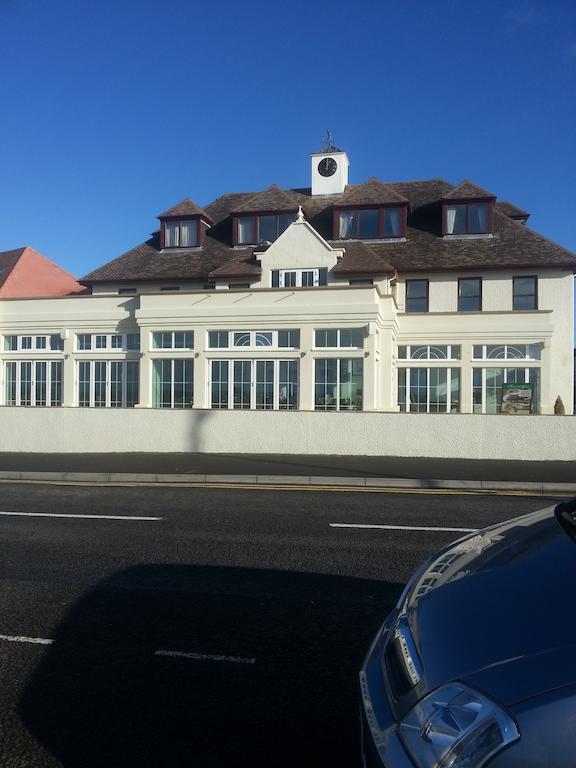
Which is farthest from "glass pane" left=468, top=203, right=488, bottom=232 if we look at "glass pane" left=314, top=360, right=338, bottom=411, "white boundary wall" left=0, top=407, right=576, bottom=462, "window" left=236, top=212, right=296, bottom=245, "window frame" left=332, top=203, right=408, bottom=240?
"white boundary wall" left=0, top=407, right=576, bottom=462

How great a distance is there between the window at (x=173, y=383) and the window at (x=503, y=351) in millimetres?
11627

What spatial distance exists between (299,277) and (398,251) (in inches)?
220

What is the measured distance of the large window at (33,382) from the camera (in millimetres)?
27297

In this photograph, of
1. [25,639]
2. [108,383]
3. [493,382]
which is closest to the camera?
[25,639]

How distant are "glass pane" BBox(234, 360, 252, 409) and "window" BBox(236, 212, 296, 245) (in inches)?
356

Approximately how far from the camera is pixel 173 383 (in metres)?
25.0

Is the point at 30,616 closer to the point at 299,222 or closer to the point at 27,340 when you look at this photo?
the point at 299,222

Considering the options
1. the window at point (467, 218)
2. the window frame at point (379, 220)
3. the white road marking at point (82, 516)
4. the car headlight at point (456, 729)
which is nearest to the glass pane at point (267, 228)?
the window frame at point (379, 220)

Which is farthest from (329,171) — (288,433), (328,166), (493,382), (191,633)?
(191,633)

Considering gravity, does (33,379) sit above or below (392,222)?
below

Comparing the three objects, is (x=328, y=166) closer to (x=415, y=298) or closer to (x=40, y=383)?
(x=415, y=298)

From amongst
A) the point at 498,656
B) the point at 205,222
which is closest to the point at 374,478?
the point at 498,656

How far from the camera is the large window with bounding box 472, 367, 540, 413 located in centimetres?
2748

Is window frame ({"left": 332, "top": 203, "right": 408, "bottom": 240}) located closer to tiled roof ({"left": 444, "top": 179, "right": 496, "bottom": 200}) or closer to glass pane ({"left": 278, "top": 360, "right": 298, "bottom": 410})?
tiled roof ({"left": 444, "top": 179, "right": 496, "bottom": 200})
